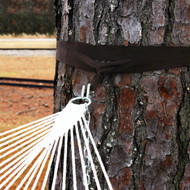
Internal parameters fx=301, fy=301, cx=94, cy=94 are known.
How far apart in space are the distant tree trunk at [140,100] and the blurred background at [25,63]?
3.26 metres

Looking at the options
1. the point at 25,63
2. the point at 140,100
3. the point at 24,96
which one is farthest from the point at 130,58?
the point at 25,63

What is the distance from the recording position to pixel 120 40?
1322 mm

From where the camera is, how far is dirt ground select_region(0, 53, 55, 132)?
5324 millimetres

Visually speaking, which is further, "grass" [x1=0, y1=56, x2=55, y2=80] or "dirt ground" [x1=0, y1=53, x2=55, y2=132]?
"grass" [x1=0, y1=56, x2=55, y2=80]

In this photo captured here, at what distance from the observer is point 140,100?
4.41 ft

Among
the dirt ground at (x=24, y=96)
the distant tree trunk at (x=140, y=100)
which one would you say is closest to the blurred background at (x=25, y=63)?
the dirt ground at (x=24, y=96)

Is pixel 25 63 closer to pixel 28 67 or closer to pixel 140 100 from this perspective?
pixel 28 67

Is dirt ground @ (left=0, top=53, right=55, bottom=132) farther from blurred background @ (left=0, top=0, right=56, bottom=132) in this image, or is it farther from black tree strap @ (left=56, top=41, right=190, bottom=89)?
black tree strap @ (left=56, top=41, right=190, bottom=89)

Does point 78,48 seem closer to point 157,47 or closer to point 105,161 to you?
point 157,47

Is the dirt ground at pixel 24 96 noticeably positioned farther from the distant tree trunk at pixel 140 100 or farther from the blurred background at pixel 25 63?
the distant tree trunk at pixel 140 100

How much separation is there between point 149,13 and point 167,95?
0.37 metres

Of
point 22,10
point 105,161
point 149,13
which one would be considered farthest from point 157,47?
point 22,10

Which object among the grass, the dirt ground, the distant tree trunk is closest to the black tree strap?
the distant tree trunk

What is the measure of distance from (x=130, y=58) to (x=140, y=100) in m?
0.20
